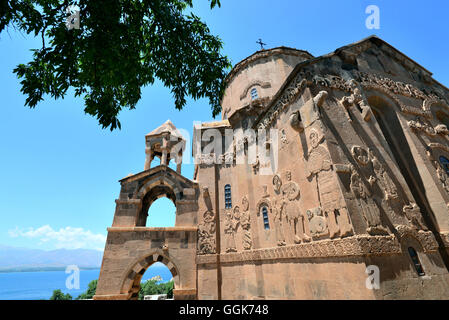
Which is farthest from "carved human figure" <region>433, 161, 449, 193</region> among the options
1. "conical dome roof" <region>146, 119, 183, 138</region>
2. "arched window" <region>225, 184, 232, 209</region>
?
"conical dome roof" <region>146, 119, 183, 138</region>

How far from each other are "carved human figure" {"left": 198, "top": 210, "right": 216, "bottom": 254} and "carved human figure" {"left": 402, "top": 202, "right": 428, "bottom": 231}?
9463 mm

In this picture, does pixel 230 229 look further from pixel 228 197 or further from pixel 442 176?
pixel 442 176

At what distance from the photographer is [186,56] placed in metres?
4.96

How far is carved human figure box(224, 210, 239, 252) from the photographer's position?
39.7ft

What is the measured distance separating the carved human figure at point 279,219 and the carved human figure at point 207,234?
4825 millimetres

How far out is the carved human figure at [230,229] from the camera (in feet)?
39.7

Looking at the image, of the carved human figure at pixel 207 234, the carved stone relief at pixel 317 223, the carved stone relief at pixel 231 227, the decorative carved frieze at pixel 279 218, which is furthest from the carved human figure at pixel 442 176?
the carved human figure at pixel 207 234

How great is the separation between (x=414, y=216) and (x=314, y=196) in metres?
2.98

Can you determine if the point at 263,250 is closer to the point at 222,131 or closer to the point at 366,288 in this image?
the point at 366,288

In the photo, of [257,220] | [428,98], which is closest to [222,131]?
[257,220]

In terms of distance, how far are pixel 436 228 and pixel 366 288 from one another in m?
4.47

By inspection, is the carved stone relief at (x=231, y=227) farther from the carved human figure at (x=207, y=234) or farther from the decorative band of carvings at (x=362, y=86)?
the decorative band of carvings at (x=362, y=86)

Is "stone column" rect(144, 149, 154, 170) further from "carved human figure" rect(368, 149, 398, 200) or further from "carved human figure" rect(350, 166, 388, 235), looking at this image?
"carved human figure" rect(368, 149, 398, 200)

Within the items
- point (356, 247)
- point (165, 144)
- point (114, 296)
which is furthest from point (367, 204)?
point (165, 144)
